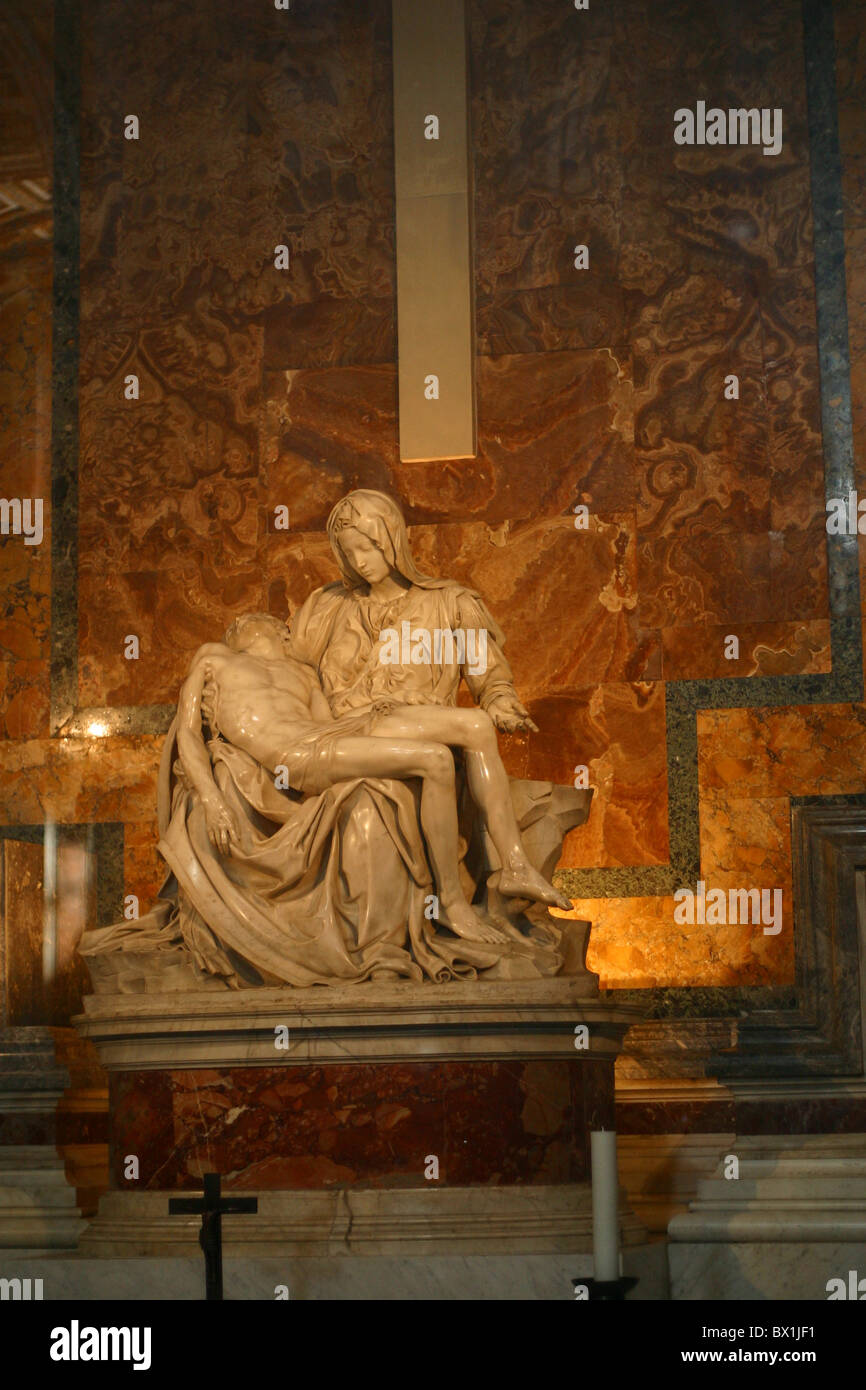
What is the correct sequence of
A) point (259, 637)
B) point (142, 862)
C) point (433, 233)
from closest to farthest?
1. point (259, 637)
2. point (142, 862)
3. point (433, 233)

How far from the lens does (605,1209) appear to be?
5102 millimetres

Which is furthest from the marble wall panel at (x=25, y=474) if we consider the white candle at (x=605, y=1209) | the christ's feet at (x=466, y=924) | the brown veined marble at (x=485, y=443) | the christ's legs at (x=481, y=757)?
the white candle at (x=605, y=1209)

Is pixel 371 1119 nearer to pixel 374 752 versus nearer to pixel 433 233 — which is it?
pixel 374 752

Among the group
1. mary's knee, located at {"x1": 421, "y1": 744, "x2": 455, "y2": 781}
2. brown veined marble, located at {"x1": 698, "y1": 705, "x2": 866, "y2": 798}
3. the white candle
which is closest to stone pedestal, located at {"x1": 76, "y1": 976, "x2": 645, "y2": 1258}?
mary's knee, located at {"x1": 421, "y1": 744, "x2": 455, "y2": 781}

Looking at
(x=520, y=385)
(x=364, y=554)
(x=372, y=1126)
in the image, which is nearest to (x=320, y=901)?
(x=372, y=1126)

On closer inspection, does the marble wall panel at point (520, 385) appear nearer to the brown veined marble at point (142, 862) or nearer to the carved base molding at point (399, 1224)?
the brown veined marble at point (142, 862)

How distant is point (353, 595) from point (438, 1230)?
8.35 ft

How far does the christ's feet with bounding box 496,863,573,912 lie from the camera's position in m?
6.42

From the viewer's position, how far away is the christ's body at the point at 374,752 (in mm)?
6422

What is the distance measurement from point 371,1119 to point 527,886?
94 cm

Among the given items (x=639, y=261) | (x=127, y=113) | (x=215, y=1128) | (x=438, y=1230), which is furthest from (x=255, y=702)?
(x=127, y=113)

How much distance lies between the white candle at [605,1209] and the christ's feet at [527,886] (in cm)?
130

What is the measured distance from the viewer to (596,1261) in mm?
5020

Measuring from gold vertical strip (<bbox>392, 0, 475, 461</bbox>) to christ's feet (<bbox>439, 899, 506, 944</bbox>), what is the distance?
8.88 feet
